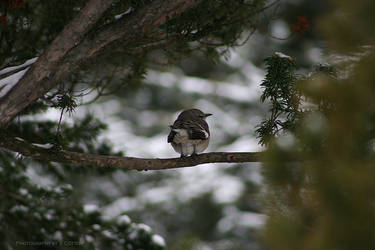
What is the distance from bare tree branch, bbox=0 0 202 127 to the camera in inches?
100

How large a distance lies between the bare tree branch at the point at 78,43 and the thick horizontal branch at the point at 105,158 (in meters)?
0.18

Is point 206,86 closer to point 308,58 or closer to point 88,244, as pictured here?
point 308,58

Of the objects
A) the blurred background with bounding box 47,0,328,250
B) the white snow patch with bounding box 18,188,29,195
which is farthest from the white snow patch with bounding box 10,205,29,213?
the blurred background with bounding box 47,0,328,250

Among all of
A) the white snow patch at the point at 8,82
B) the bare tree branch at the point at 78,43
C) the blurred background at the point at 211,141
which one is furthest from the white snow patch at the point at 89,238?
the blurred background at the point at 211,141

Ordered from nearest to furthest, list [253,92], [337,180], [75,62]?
[337,180] → [75,62] → [253,92]

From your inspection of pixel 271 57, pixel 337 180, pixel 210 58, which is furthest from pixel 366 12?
pixel 210 58

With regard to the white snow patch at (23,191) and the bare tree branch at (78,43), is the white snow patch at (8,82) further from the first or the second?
the white snow patch at (23,191)

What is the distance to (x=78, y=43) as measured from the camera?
2680 mm

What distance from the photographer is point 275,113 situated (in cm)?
288

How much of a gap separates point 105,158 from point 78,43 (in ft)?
2.67

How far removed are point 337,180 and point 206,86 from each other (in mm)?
11208

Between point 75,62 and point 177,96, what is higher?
point 177,96

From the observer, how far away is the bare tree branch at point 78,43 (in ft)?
8.37

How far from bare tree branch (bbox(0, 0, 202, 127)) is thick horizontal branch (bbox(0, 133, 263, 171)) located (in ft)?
0.58
